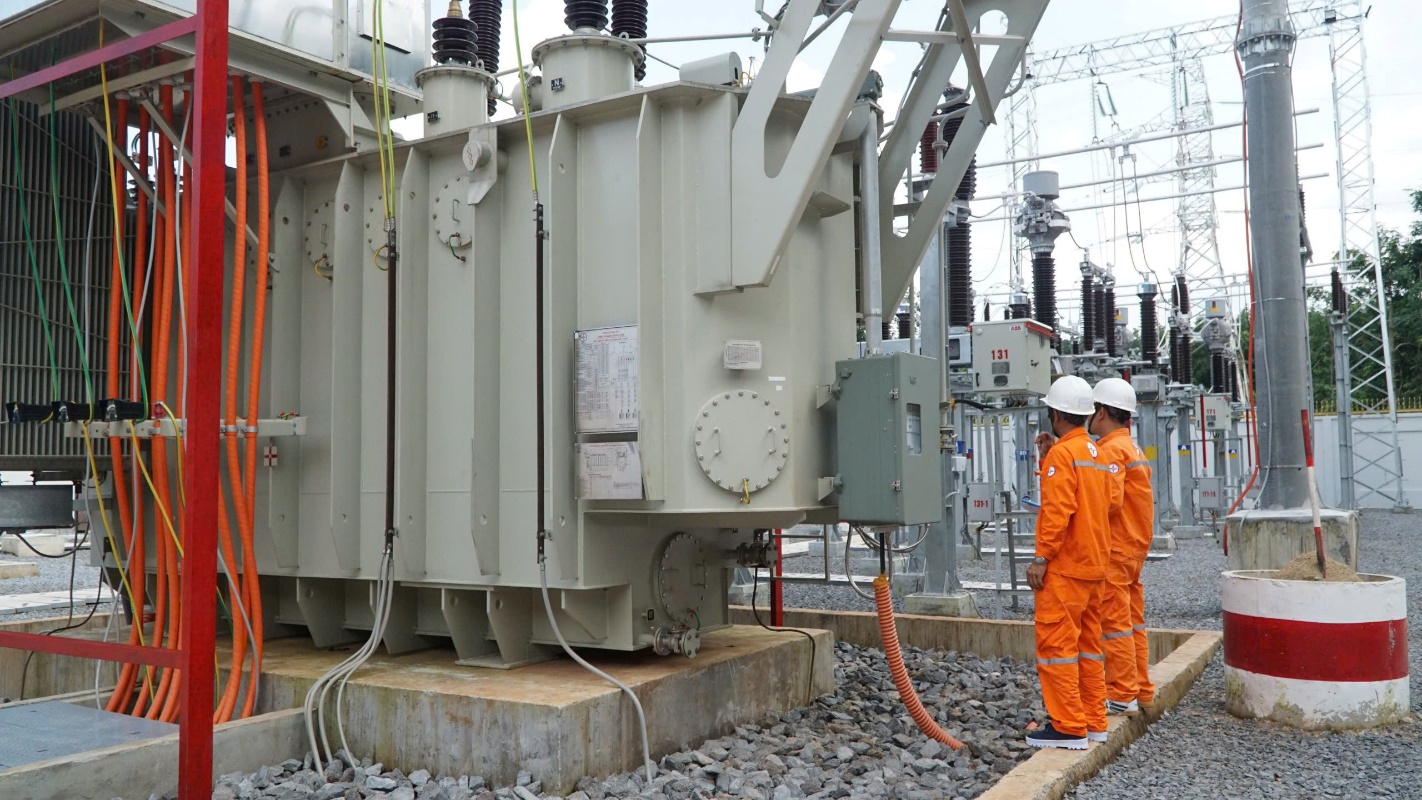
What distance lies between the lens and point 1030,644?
735 cm

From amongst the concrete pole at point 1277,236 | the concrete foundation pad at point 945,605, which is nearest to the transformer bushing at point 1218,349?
the concrete foundation pad at point 945,605

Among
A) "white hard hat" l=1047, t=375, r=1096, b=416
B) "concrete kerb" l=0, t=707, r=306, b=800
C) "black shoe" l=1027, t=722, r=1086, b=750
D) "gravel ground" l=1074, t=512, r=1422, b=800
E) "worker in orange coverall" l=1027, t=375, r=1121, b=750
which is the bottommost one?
"gravel ground" l=1074, t=512, r=1422, b=800

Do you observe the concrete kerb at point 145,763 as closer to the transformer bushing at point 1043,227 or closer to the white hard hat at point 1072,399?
the white hard hat at point 1072,399

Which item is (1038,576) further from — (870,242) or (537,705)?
(537,705)

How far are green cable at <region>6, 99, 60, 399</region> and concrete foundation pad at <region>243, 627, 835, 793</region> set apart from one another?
1750mm

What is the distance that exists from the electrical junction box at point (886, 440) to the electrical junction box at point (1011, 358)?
4797mm

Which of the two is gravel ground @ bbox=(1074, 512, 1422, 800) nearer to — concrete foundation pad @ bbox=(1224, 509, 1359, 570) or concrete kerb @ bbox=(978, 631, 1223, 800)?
concrete kerb @ bbox=(978, 631, 1223, 800)

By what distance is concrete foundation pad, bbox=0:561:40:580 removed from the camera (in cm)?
1485

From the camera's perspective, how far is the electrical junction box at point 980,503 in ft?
34.9

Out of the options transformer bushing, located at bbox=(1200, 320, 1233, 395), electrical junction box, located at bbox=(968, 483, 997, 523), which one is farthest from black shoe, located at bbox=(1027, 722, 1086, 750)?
transformer bushing, located at bbox=(1200, 320, 1233, 395)

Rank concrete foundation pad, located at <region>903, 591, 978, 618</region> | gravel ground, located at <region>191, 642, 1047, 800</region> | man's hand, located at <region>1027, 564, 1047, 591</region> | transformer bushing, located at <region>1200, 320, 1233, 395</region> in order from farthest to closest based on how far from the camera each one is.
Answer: transformer bushing, located at <region>1200, 320, 1233, 395</region>
concrete foundation pad, located at <region>903, 591, 978, 618</region>
man's hand, located at <region>1027, 564, 1047, 591</region>
gravel ground, located at <region>191, 642, 1047, 800</region>

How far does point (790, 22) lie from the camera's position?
15.7 ft

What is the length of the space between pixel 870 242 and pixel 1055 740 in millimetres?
2348

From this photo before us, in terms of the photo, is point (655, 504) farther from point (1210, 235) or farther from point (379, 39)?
point (1210, 235)
